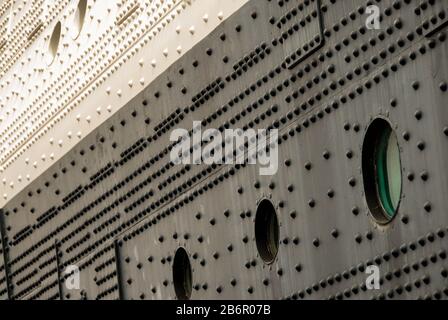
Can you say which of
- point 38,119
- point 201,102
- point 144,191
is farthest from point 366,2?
point 38,119

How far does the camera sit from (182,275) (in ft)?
33.8

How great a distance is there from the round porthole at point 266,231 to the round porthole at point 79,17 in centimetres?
368

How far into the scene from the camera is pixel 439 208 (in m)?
7.38

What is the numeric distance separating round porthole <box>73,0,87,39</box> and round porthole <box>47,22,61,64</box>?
572 millimetres

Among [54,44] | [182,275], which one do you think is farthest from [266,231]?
[54,44]

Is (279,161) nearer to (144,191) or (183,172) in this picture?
(183,172)

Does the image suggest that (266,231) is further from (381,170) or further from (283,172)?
(381,170)

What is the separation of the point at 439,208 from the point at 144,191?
147 inches

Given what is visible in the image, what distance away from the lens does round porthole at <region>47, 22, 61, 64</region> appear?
12914 millimetres
